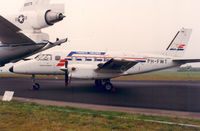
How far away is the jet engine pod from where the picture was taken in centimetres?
627

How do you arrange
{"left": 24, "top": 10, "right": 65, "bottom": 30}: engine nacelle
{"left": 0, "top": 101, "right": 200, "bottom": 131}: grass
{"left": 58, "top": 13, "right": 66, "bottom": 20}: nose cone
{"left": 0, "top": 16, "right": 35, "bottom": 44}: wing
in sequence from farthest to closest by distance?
1. {"left": 58, "top": 13, "right": 66, "bottom": 20}: nose cone
2. {"left": 24, "top": 10, "right": 65, "bottom": 30}: engine nacelle
3. {"left": 0, "top": 16, "right": 35, "bottom": 44}: wing
4. {"left": 0, "top": 101, "right": 200, "bottom": 131}: grass

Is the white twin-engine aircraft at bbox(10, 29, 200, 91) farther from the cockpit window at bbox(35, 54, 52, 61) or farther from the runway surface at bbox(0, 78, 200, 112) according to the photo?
the runway surface at bbox(0, 78, 200, 112)

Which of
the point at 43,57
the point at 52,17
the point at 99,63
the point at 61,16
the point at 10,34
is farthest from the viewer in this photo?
the point at 43,57

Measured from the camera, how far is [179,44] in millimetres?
17609

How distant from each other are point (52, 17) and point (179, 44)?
1566 cm

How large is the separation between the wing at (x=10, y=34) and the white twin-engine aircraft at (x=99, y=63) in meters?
5.23

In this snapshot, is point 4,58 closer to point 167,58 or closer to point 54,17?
point 54,17

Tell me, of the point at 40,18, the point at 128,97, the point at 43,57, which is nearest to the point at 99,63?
the point at 128,97

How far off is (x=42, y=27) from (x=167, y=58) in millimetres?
14211

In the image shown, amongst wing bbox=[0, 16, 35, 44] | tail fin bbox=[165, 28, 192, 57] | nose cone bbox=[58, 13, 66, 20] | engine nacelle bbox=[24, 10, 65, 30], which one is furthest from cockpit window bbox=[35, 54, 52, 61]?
tail fin bbox=[165, 28, 192, 57]

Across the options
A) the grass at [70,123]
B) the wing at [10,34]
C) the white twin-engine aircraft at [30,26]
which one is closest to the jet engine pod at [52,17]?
the white twin-engine aircraft at [30,26]

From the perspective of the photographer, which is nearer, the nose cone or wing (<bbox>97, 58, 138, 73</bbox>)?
the nose cone

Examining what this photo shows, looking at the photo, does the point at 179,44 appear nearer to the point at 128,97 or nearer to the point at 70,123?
the point at 128,97

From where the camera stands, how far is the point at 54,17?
6367 mm
